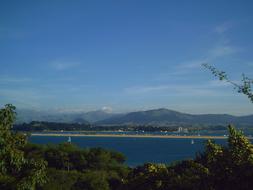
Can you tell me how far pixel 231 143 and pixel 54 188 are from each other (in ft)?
59.2

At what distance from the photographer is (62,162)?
39375 millimetres

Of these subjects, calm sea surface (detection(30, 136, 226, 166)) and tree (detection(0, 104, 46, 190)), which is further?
calm sea surface (detection(30, 136, 226, 166))

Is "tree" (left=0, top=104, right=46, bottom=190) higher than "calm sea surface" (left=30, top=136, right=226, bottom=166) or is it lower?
higher

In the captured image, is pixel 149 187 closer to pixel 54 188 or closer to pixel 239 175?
pixel 239 175

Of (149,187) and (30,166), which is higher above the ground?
(30,166)

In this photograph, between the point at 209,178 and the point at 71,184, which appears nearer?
the point at 209,178

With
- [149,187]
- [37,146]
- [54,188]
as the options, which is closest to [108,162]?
[37,146]

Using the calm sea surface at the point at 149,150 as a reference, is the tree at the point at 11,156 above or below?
above

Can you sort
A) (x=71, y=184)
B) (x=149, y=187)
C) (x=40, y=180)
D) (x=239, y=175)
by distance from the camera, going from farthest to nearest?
(x=71, y=184), (x=149, y=187), (x=40, y=180), (x=239, y=175)

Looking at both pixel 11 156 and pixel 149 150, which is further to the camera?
pixel 149 150

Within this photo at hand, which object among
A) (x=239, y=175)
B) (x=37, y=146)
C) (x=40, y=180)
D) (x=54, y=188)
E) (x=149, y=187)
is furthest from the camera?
(x=37, y=146)

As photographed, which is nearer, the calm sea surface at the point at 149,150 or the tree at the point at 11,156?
the tree at the point at 11,156

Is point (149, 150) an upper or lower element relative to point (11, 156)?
lower

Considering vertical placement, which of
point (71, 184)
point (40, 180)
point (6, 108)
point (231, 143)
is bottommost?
point (71, 184)
